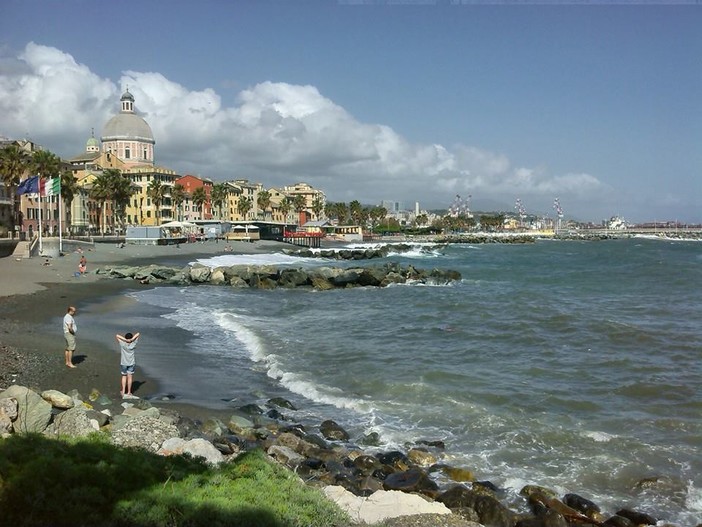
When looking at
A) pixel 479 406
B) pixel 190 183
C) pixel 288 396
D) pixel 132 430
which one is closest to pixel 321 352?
pixel 288 396

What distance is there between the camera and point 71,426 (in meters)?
9.27

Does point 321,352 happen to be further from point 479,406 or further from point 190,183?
point 190,183

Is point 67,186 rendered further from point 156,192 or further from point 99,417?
point 99,417

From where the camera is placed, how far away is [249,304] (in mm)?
35188

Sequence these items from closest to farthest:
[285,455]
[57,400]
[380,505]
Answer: [380,505], [285,455], [57,400]

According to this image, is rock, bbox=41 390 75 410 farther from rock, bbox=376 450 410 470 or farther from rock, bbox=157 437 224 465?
rock, bbox=376 450 410 470

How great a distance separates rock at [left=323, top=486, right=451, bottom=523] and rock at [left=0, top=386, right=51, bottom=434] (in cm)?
451

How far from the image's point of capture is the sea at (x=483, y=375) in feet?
38.2

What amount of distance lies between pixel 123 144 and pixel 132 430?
457 feet

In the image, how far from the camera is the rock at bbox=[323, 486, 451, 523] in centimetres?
791

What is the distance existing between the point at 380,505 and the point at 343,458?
3137 millimetres

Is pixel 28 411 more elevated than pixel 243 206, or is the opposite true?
pixel 243 206

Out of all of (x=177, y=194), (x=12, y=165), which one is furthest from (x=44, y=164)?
(x=177, y=194)

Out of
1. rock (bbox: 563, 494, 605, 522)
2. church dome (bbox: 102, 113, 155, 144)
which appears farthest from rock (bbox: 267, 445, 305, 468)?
church dome (bbox: 102, 113, 155, 144)
